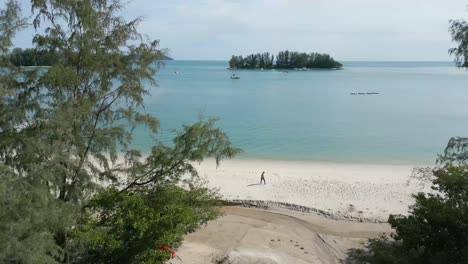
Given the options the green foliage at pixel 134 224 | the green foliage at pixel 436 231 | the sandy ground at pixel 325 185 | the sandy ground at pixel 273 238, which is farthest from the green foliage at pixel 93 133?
the sandy ground at pixel 325 185

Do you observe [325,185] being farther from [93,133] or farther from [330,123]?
[330,123]

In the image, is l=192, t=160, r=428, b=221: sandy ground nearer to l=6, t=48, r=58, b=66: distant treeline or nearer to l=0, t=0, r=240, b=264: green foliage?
l=0, t=0, r=240, b=264: green foliage

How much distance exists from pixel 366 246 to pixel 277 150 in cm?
1903

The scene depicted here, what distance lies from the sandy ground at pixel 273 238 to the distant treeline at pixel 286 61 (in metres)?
149

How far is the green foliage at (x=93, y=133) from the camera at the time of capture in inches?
372

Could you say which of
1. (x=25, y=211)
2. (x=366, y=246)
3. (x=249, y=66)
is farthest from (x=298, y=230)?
(x=249, y=66)

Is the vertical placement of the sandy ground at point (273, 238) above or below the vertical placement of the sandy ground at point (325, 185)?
above

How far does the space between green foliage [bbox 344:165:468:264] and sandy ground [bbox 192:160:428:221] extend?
26.8 feet

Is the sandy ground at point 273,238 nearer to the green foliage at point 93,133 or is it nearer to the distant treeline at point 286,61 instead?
the green foliage at point 93,133

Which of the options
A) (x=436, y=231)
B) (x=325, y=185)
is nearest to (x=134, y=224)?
(x=436, y=231)

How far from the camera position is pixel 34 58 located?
10.8 metres

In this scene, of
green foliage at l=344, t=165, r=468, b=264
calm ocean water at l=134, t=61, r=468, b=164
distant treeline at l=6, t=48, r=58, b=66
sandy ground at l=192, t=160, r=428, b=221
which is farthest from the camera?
calm ocean water at l=134, t=61, r=468, b=164

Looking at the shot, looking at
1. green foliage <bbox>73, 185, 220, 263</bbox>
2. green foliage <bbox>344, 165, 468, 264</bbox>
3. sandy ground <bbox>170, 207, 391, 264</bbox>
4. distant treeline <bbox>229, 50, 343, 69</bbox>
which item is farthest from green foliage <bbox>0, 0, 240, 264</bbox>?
distant treeline <bbox>229, 50, 343, 69</bbox>

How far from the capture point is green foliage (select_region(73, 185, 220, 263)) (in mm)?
10836
